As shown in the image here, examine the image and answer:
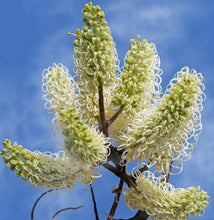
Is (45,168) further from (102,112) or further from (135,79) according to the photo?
(135,79)

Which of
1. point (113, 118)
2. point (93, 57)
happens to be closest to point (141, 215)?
point (113, 118)

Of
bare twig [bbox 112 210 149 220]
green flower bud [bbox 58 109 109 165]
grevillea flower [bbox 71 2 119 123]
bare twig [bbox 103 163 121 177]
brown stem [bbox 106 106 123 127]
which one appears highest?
grevillea flower [bbox 71 2 119 123]

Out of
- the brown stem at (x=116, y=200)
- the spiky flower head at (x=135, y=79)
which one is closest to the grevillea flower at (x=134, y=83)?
the spiky flower head at (x=135, y=79)

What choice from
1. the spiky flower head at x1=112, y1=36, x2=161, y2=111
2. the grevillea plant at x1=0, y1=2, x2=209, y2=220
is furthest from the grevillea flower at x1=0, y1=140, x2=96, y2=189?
the spiky flower head at x1=112, y1=36, x2=161, y2=111

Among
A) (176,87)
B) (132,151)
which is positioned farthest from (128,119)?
(176,87)

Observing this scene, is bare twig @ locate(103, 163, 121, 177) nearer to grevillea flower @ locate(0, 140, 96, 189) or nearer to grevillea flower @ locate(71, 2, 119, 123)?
grevillea flower @ locate(0, 140, 96, 189)

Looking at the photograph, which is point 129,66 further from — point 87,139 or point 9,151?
point 9,151
